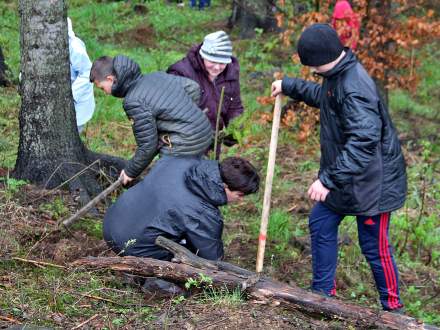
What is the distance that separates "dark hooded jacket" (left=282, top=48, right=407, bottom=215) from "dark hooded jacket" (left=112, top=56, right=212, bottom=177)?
3.19 ft

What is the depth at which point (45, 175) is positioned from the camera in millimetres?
5309

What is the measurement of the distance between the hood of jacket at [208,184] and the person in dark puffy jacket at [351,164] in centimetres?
55

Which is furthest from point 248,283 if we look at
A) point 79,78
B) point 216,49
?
point 79,78

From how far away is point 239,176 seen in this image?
3852mm

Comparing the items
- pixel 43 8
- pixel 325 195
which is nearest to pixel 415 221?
pixel 325 195

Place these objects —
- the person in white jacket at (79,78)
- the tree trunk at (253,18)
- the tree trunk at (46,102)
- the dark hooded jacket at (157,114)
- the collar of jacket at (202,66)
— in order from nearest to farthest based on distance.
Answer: the dark hooded jacket at (157,114) → the tree trunk at (46,102) → the collar of jacket at (202,66) → the person in white jacket at (79,78) → the tree trunk at (253,18)

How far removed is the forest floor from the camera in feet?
11.4

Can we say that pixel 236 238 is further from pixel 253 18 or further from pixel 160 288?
pixel 253 18

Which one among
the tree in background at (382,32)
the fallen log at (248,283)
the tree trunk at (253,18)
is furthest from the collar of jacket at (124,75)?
the tree trunk at (253,18)

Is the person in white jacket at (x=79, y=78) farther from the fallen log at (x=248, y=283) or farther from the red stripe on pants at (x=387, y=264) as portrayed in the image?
the red stripe on pants at (x=387, y=264)

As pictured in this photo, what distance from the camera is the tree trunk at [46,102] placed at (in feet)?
16.6

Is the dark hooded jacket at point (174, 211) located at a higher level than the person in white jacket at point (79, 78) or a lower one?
lower

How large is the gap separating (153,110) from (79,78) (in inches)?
64.6

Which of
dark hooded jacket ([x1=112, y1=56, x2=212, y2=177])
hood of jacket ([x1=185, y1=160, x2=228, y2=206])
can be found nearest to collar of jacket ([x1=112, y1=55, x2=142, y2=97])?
dark hooded jacket ([x1=112, y1=56, x2=212, y2=177])
